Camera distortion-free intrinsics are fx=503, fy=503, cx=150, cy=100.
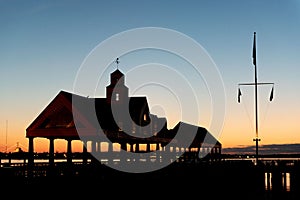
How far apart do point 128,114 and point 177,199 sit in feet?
69.2

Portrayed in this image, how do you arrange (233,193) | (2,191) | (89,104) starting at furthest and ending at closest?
(89,104) < (233,193) < (2,191)

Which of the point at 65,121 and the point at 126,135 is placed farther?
the point at 126,135

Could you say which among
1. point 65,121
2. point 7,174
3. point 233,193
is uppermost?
point 65,121

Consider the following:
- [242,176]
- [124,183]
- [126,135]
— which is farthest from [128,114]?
[124,183]

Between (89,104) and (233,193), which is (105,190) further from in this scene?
(89,104)

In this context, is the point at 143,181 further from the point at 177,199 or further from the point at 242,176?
the point at 242,176

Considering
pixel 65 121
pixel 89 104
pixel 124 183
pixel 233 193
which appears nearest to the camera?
pixel 124 183

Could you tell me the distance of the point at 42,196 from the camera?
35.0 metres

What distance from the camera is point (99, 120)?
50812 millimetres

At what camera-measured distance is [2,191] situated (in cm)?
3372

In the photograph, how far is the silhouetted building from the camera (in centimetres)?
4844

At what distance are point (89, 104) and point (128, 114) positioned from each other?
6301 millimetres

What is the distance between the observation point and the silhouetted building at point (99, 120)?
48.4m

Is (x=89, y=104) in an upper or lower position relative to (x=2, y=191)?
upper
